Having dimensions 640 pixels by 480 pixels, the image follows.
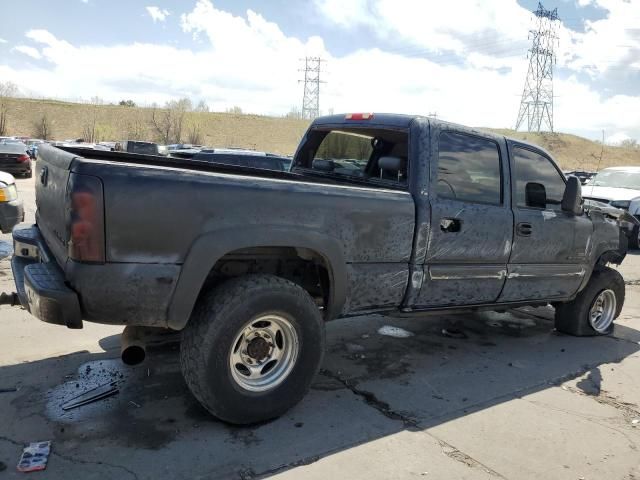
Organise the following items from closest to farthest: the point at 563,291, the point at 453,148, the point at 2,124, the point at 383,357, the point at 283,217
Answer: the point at 283,217 → the point at 453,148 → the point at 383,357 → the point at 563,291 → the point at 2,124

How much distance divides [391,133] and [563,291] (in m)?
2.40

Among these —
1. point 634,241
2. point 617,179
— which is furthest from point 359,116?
point 617,179

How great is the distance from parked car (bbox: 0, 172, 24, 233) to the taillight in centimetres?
408

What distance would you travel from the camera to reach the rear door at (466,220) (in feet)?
13.3

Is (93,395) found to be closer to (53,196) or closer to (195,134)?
(53,196)

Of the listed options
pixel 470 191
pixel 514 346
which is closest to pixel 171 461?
Answer: pixel 470 191

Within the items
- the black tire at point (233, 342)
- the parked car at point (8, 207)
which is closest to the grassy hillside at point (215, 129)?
the parked car at point (8, 207)

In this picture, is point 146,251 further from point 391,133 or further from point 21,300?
point 391,133

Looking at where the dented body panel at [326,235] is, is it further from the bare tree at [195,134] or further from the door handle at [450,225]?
the bare tree at [195,134]

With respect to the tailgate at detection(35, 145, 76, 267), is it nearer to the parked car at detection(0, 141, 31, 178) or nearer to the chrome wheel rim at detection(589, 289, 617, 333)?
the chrome wheel rim at detection(589, 289, 617, 333)

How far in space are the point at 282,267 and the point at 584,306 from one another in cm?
359

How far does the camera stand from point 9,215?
6.25 m

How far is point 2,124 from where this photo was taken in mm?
68500

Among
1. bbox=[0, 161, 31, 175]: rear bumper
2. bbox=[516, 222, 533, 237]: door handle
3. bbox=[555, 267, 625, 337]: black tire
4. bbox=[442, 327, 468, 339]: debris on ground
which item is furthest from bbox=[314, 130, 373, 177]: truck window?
bbox=[0, 161, 31, 175]: rear bumper
